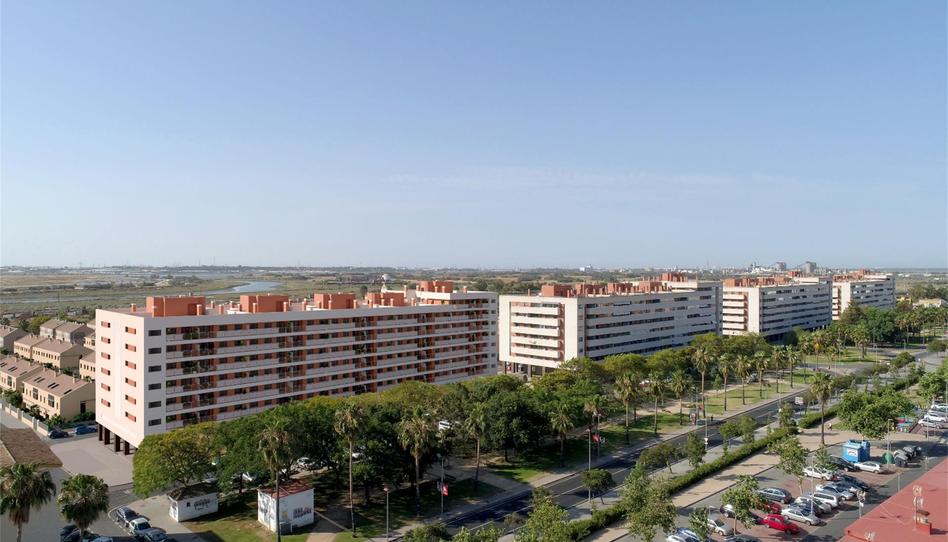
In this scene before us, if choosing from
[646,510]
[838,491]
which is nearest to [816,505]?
[838,491]

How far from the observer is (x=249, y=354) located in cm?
8269

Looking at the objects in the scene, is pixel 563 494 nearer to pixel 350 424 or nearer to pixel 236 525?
pixel 350 424

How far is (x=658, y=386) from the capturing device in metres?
84.9

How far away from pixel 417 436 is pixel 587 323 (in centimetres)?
8246

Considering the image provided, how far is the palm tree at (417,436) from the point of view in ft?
183

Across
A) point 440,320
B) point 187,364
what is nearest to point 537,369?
point 440,320

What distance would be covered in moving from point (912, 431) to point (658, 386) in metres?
33.4

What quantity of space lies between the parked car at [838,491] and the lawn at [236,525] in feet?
157

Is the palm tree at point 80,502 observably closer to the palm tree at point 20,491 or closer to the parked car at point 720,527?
the palm tree at point 20,491

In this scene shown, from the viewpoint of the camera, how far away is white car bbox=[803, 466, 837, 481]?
62.7m

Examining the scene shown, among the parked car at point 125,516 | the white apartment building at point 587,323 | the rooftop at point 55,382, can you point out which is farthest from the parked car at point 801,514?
the rooftop at point 55,382

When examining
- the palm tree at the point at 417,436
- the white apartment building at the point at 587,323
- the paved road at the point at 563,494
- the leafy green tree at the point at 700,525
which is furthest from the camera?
the white apartment building at the point at 587,323

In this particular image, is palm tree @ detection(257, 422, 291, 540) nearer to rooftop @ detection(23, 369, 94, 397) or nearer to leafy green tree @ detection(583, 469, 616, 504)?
leafy green tree @ detection(583, 469, 616, 504)

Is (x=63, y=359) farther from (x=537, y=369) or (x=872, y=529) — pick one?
(x=872, y=529)
